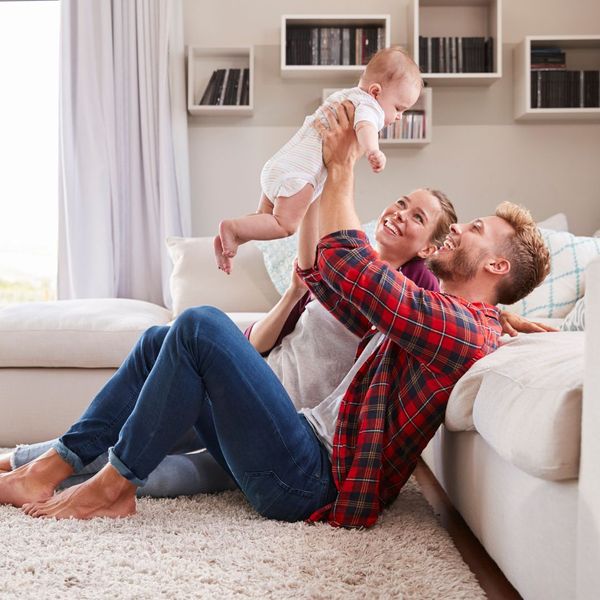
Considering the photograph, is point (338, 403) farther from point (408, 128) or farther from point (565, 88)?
point (565, 88)

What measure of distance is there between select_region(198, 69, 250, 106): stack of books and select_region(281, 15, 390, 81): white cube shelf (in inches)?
7.9

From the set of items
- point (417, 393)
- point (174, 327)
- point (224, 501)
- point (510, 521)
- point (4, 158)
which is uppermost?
point (4, 158)

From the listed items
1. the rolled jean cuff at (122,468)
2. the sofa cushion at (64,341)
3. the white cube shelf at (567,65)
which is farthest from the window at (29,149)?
the rolled jean cuff at (122,468)

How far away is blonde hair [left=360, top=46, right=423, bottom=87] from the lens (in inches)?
79.6

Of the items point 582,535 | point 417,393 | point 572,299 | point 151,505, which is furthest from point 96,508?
point 572,299

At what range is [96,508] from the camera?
172 centimetres

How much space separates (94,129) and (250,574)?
314 cm

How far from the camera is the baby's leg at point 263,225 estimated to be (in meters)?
1.89

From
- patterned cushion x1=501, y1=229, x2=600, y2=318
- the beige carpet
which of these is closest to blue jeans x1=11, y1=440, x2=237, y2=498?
the beige carpet

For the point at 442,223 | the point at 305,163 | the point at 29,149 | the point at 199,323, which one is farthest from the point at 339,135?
the point at 29,149

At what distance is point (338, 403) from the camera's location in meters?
1.77

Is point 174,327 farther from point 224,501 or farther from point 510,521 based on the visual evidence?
point 510,521

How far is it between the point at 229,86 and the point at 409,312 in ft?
9.22

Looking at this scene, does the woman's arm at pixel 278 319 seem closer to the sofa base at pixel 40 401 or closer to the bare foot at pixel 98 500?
the bare foot at pixel 98 500
